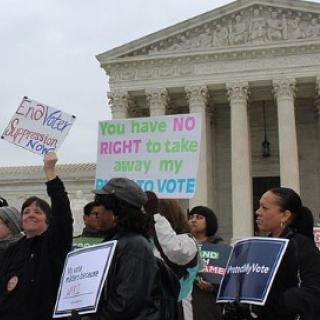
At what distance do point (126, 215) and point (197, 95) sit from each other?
93.7 feet

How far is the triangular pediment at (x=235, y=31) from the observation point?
32.0m

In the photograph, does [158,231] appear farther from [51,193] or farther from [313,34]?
[313,34]

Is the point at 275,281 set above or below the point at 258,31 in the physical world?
below

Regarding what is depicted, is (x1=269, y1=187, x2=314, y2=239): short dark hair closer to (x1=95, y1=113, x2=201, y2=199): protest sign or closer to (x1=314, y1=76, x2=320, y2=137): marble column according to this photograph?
(x1=95, y1=113, x2=201, y2=199): protest sign

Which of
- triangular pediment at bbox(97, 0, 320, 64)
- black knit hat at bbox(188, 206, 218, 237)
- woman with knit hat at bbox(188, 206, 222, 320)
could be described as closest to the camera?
woman with knit hat at bbox(188, 206, 222, 320)

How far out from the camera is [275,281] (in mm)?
4422

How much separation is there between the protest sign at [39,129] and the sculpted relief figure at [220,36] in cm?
2371

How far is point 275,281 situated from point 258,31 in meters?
29.3

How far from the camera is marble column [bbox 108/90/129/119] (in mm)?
33281

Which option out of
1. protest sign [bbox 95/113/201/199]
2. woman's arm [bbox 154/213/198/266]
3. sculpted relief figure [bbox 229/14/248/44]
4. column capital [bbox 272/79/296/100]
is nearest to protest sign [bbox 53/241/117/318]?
woman's arm [bbox 154/213/198/266]

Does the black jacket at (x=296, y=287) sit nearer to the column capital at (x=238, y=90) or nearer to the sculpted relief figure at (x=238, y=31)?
the column capital at (x=238, y=90)

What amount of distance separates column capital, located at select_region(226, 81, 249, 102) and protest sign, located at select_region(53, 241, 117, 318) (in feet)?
92.2

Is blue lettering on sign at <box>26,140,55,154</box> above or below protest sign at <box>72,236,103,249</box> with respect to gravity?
above

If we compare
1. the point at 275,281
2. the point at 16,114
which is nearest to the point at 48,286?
the point at 275,281
